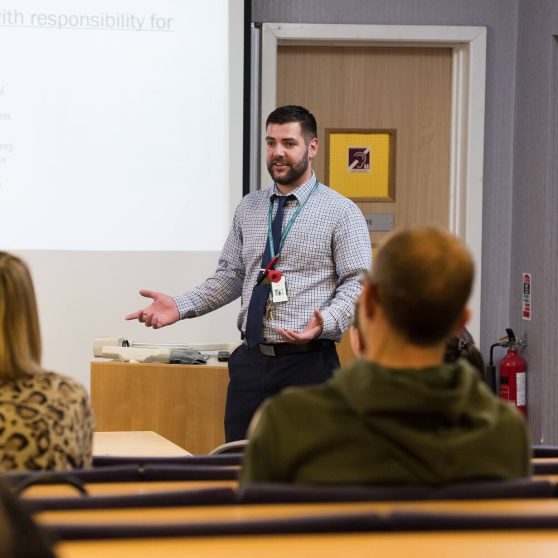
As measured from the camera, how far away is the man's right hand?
12.6 feet

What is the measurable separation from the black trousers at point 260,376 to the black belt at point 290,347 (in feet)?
0.04

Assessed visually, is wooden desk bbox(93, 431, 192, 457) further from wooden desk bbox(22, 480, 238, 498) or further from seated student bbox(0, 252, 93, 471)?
wooden desk bbox(22, 480, 238, 498)

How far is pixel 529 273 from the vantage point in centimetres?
504

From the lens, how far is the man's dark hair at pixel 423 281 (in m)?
1.56

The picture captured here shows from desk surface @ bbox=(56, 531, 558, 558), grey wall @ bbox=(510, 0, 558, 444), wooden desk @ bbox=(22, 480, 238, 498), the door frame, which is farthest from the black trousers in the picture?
desk surface @ bbox=(56, 531, 558, 558)

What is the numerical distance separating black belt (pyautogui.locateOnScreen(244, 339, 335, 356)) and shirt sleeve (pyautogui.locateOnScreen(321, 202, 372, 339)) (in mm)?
53

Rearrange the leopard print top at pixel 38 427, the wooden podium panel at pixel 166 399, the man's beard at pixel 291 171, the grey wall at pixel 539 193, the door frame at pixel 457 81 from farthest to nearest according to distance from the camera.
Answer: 1. the door frame at pixel 457 81
2. the grey wall at pixel 539 193
3. the wooden podium panel at pixel 166 399
4. the man's beard at pixel 291 171
5. the leopard print top at pixel 38 427

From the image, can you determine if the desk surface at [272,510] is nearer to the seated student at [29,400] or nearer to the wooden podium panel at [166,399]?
the seated student at [29,400]

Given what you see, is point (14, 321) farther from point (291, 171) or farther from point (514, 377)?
point (514, 377)

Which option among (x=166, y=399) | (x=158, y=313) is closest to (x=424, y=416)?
(x=158, y=313)

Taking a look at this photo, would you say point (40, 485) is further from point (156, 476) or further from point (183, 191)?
point (183, 191)

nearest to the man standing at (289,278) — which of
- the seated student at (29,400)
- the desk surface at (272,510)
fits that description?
the seated student at (29,400)

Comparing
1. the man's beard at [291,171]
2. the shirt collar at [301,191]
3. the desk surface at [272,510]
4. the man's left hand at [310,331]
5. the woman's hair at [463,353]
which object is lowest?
the desk surface at [272,510]

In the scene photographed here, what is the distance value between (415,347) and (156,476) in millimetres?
531
